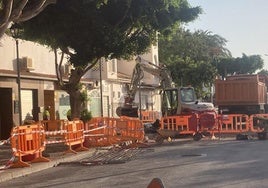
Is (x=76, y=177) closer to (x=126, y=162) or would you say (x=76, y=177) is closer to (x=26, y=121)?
(x=126, y=162)

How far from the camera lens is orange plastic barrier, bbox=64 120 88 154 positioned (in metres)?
18.9

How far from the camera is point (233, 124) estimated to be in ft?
86.4

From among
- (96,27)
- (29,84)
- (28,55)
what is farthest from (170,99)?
(96,27)

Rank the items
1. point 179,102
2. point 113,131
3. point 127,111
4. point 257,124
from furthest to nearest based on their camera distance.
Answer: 1. point 127,111
2. point 179,102
3. point 257,124
4. point 113,131

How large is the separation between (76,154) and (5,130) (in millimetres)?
10692

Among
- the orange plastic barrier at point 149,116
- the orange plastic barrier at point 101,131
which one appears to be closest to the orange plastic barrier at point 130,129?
the orange plastic barrier at point 101,131

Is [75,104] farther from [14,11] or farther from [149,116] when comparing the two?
[149,116]

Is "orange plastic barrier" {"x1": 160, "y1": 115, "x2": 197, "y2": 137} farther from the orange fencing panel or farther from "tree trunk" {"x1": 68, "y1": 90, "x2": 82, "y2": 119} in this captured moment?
"tree trunk" {"x1": 68, "y1": 90, "x2": 82, "y2": 119}

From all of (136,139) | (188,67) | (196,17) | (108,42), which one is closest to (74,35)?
(108,42)

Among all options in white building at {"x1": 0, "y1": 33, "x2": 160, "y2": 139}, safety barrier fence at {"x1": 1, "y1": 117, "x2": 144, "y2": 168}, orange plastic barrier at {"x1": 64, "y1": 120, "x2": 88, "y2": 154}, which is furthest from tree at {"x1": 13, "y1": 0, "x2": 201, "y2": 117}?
white building at {"x1": 0, "y1": 33, "x2": 160, "y2": 139}

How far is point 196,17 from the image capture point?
25891 millimetres

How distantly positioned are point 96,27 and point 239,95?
13.5 meters

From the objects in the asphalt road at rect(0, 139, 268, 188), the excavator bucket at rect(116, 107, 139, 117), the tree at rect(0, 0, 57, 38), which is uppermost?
the tree at rect(0, 0, 57, 38)

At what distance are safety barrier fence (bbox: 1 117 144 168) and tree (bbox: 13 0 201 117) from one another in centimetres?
159
